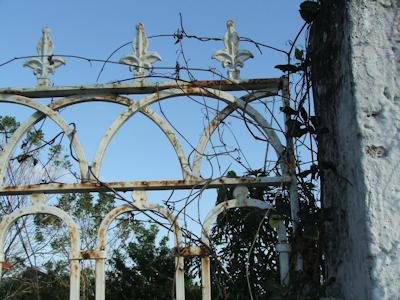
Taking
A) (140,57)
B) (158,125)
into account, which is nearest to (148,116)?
(158,125)

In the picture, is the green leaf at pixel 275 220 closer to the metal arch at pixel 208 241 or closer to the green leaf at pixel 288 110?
the metal arch at pixel 208 241

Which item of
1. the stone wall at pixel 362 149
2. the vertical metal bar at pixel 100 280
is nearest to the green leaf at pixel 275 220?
the stone wall at pixel 362 149

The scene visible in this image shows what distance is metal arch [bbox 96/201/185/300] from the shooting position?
9.00 ft

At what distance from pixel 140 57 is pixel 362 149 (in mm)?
1481

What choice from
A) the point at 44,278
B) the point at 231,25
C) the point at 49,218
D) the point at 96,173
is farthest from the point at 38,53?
the point at 49,218

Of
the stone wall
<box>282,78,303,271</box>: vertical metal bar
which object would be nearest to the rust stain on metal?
<box>282,78,303,271</box>: vertical metal bar

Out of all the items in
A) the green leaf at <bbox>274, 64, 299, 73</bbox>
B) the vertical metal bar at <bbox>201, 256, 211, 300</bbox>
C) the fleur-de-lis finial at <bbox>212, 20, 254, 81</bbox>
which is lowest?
the vertical metal bar at <bbox>201, 256, 211, 300</bbox>

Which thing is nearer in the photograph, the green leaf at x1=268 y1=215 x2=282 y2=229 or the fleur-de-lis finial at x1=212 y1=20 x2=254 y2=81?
the green leaf at x1=268 y1=215 x2=282 y2=229

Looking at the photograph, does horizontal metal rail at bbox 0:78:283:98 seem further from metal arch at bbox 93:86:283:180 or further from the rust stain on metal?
the rust stain on metal

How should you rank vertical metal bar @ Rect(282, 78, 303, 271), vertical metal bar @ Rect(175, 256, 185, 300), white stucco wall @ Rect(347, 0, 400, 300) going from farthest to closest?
vertical metal bar @ Rect(282, 78, 303, 271) → vertical metal bar @ Rect(175, 256, 185, 300) → white stucco wall @ Rect(347, 0, 400, 300)

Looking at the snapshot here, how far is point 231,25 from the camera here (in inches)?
123

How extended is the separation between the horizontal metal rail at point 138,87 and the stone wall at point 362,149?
0.55 m

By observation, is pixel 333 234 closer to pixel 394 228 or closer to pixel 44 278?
pixel 394 228

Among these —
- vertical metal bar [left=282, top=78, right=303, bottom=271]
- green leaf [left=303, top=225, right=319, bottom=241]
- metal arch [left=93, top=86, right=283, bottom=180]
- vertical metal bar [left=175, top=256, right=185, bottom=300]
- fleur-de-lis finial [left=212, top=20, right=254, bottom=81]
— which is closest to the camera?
green leaf [left=303, top=225, right=319, bottom=241]
